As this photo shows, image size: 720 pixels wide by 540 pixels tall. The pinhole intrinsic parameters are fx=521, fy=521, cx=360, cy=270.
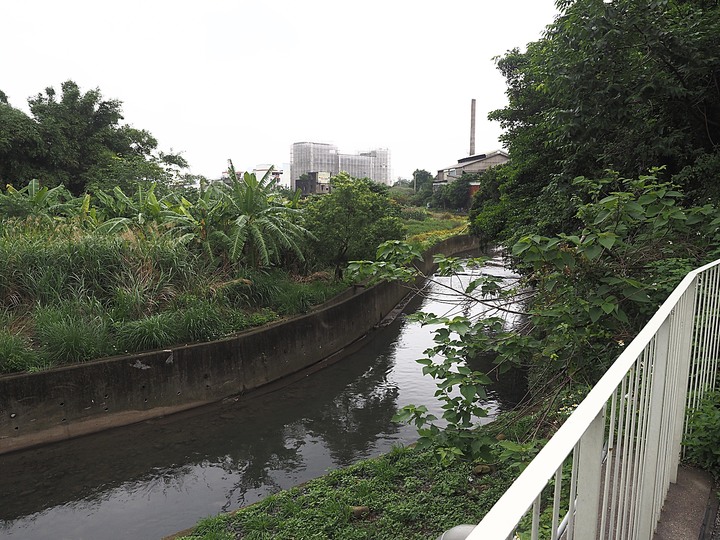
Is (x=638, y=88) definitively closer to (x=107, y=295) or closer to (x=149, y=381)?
(x=149, y=381)

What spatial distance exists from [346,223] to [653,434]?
13083 mm

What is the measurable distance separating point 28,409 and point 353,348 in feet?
26.8

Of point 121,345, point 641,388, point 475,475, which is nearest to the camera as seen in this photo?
point 641,388

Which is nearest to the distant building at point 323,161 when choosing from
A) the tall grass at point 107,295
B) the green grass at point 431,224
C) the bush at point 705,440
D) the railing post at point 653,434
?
the green grass at point 431,224

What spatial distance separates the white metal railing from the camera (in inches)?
35.7

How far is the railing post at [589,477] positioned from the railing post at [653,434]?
0.85 metres

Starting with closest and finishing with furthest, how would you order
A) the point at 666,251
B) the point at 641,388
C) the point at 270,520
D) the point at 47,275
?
the point at 641,388, the point at 666,251, the point at 270,520, the point at 47,275

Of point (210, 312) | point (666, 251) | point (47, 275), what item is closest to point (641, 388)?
point (666, 251)

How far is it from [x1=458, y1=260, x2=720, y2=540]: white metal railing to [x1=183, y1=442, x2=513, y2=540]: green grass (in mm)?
2644

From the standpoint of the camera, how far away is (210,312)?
10.8 m

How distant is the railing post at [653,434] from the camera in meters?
1.94

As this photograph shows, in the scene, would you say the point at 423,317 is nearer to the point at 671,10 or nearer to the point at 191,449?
the point at 671,10

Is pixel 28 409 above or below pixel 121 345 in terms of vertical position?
below

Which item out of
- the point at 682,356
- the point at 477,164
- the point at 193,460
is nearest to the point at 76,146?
the point at 193,460
